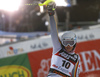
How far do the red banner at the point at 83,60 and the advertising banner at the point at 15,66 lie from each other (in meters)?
0.19

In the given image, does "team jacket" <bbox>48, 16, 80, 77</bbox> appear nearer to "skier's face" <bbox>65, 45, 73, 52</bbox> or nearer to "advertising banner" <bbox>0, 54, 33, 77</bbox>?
"skier's face" <bbox>65, 45, 73, 52</bbox>

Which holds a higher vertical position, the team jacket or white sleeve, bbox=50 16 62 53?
white sleeve, bbox=50 16 62 53

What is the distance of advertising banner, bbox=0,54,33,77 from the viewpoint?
14.1 ft

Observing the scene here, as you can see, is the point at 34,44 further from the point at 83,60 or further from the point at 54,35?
the point at 54,35

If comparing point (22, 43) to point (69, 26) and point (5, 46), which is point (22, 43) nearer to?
point (5, 46)

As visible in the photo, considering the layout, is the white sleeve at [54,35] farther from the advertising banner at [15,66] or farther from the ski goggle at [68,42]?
the advertising banner at [15,66]

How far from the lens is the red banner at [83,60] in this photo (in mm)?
4484

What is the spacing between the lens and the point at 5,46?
4.46m

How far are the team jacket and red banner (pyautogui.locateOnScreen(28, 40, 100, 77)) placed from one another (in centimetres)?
256

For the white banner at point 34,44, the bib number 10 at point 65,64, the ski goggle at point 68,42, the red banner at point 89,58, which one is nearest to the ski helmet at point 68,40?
the ski goggle at point 68,42

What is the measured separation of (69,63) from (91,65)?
114 inches

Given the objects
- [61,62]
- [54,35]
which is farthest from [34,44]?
[61,62]

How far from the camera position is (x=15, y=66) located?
435 cm

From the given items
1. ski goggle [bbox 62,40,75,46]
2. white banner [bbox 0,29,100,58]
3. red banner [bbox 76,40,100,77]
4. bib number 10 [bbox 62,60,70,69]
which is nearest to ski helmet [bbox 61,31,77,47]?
ski goggle [bbox 62,40,75,46]
